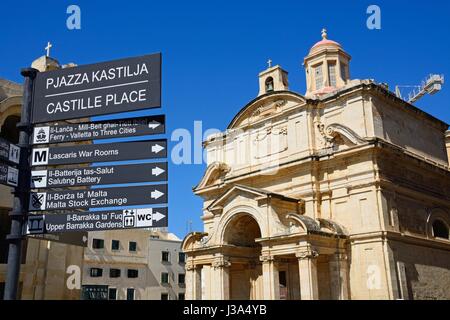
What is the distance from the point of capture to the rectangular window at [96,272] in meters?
43.8

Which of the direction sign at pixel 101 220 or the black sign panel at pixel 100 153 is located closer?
the direction sign at pixel 101 220

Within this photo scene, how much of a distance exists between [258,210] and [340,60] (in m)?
12.9

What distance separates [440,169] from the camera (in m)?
26.5

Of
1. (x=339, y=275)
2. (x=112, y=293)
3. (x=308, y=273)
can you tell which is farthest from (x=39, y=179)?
(x=112, y=293)

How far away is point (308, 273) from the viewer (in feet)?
67.0

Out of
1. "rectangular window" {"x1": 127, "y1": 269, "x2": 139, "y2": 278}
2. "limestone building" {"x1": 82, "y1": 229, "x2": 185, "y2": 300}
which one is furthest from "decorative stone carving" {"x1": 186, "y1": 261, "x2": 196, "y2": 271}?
→ "rectangular window" {"x1": 127, "y1": 269, "x2": 139, "y2": 278}

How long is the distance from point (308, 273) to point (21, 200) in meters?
16.1

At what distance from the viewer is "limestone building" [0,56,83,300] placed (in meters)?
13.6

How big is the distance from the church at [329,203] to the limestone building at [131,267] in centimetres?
2069

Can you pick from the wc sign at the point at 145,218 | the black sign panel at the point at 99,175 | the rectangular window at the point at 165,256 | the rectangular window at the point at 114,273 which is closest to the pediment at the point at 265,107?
the black sign panel at the point at 99,175

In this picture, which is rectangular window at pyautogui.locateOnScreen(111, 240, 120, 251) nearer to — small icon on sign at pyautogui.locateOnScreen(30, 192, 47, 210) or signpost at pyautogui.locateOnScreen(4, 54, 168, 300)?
signpost at pyautogui.locateOnScreen(4, 54, 168, 300)

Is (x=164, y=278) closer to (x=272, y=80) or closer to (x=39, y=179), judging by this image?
(x=272, y=80)

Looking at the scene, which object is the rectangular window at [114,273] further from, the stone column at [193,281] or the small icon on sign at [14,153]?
the small icon on sign at [14,153]
